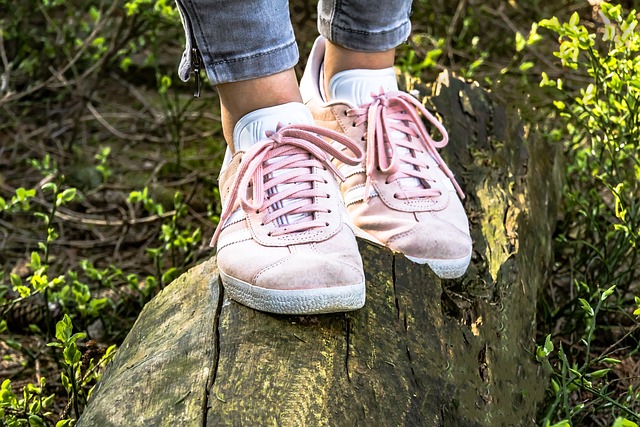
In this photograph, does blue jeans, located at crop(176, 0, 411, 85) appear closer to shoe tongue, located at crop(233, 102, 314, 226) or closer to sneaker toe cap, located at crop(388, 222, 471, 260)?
shoe tongue, located at crop(233, 102, 314, 226)

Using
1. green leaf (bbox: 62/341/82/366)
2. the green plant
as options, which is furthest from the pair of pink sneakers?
the green plant

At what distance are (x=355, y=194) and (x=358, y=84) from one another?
0.85 feet

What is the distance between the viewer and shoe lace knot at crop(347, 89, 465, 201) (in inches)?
57.3

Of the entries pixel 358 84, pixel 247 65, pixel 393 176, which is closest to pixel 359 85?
pixel 358 84

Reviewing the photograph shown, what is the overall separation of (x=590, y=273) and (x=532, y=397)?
835 millimetres

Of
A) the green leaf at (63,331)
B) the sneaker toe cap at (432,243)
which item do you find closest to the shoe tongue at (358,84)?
the sneaker toe cap at (432,243)

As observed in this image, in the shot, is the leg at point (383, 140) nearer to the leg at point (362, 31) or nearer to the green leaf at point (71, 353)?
the leg at point (362, 31)

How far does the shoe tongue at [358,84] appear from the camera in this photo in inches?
61.2

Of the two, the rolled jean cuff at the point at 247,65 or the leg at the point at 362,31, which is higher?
the rolled jean cuff at the point at 247,65

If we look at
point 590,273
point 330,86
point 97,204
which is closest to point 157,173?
point 97,204

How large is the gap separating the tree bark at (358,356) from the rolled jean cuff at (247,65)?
368 mm

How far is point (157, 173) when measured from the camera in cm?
277

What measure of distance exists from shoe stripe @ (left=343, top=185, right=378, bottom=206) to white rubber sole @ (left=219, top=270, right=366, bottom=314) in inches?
12.9

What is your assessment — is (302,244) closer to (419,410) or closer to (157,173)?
(419,410)
